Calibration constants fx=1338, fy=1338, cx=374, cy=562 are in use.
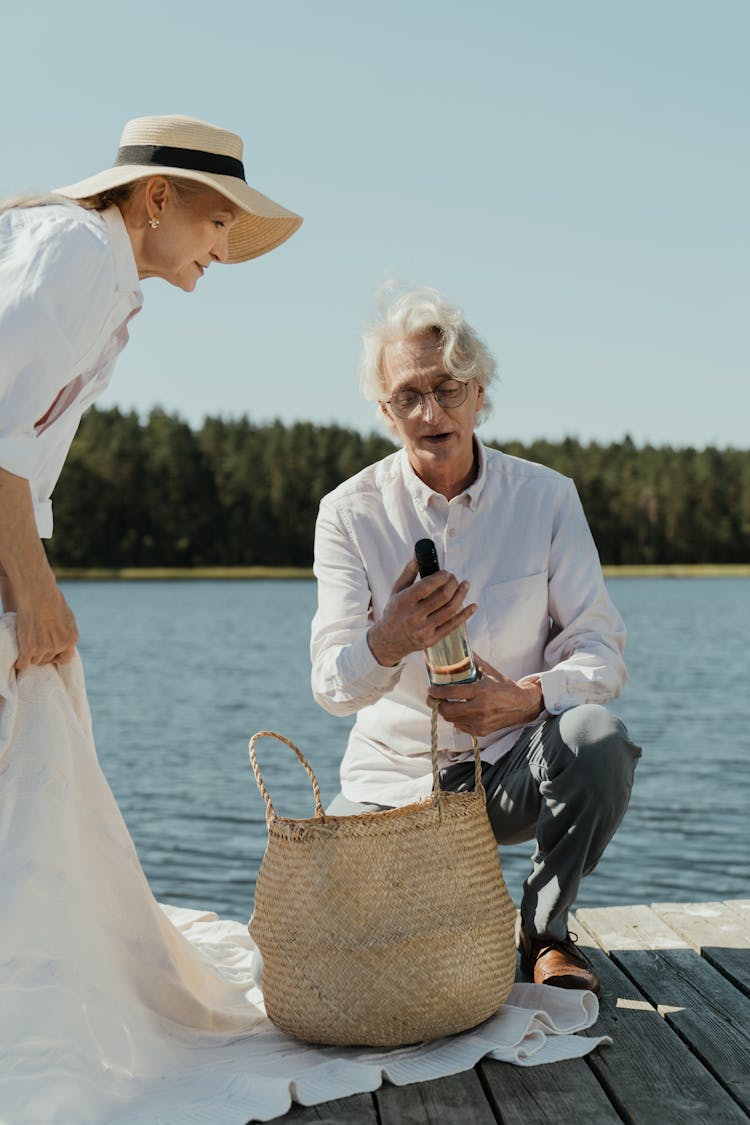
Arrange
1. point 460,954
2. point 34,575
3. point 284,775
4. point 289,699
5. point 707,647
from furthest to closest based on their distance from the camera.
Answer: point 707,647 → point 289,699 → point 284,775 → point 460,954 → point 34,575

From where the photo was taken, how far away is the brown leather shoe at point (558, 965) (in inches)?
120

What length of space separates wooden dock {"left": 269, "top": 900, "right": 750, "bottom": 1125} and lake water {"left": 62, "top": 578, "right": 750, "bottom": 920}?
148 inches

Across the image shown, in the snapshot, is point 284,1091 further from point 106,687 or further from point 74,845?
point 106,687

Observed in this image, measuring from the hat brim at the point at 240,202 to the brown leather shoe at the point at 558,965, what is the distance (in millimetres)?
1749

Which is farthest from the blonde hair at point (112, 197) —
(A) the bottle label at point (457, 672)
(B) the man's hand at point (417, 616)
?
(A) the bottle label at point (457, 672)

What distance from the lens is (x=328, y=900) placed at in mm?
2727

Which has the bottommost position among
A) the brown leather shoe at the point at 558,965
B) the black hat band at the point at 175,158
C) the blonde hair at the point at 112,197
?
the brown leather shoe at the point at 558,965

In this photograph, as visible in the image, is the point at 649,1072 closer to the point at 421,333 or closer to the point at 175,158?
the point at 421,333

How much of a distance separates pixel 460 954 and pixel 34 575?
44.7 inches

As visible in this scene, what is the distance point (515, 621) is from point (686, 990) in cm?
95

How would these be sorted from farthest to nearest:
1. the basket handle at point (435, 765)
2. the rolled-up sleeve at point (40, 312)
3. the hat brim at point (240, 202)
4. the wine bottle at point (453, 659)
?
1. the wine bottle at point (453, 659)
2. the basket handle at point (435, 765)
3. the hat brim at point (240, 202)
4. the rolled-up sleeve at point (40, 312)

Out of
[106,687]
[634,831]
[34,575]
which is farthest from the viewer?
[106,687]

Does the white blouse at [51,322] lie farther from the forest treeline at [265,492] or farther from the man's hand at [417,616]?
the forest treeline at [265,492]

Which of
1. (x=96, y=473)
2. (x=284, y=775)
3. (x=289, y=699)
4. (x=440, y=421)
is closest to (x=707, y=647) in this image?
(x=289, y=699)
